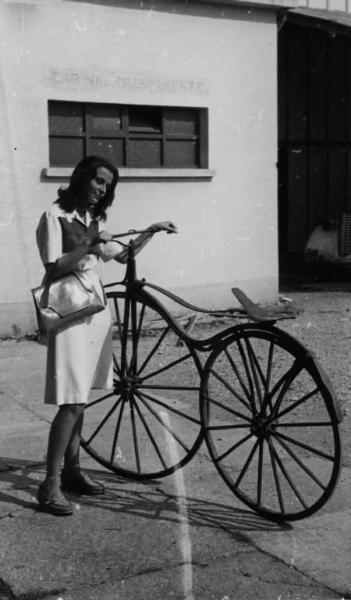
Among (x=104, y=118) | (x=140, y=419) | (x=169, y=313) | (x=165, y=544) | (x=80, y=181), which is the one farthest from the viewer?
(x=104, y=118)

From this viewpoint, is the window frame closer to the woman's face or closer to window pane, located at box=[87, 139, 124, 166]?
window pane, located at box=[87, 139, 124, 166]

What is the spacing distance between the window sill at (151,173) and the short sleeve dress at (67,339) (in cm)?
550

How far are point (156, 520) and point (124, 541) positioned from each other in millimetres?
292

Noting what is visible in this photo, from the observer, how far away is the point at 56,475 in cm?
431

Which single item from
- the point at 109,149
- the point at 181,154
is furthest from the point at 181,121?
the point at 109,149

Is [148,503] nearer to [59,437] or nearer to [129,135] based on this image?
[59,437]

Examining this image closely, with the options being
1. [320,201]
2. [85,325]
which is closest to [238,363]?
[85,325]

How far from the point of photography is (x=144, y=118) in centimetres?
1066

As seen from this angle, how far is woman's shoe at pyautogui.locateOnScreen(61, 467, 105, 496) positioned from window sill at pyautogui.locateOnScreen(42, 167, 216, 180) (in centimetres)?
564

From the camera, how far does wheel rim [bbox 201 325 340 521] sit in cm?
396

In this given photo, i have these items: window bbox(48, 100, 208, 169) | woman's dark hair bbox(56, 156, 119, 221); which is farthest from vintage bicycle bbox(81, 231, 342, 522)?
window bbox(48, 100, 208, 169)

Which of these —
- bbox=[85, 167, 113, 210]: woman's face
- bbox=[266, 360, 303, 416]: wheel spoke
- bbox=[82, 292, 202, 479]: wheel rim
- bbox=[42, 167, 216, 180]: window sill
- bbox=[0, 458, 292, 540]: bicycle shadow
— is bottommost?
bbox=[0, 458, 292, 540]: bicycle shadow

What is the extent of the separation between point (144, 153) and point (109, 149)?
1.54 feet

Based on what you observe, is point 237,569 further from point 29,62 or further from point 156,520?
point 29,62
